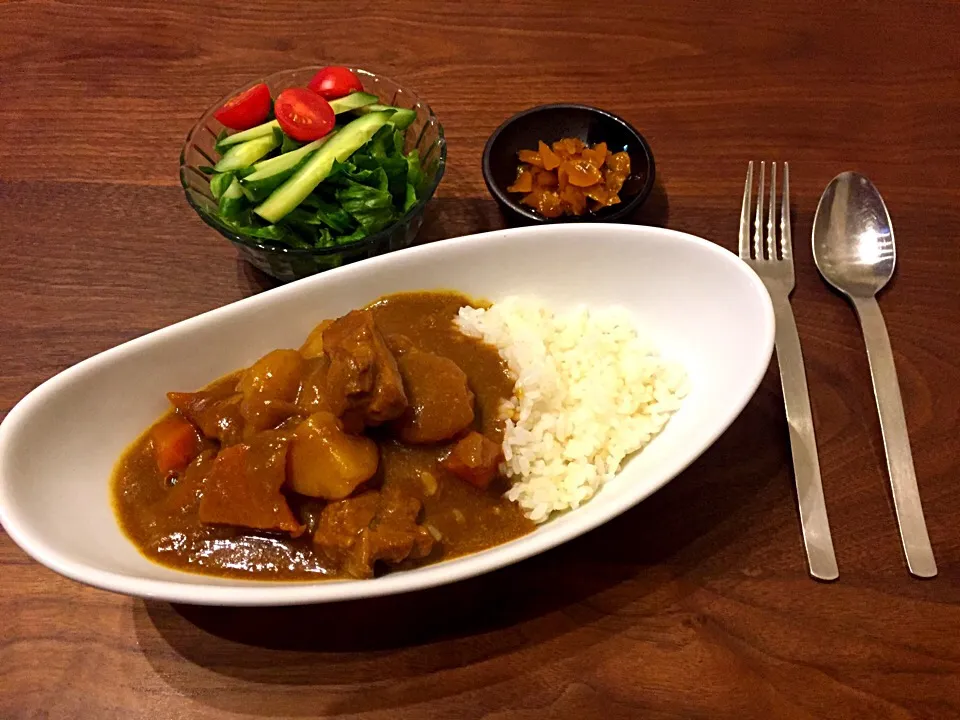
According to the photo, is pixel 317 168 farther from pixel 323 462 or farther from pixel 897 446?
pixel 897 446

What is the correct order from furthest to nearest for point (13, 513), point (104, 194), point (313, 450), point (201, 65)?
point (201, 65)
point (104, 194)
point (313, 450)
point (13, 513)

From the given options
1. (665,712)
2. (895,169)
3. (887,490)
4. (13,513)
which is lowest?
(665,712)

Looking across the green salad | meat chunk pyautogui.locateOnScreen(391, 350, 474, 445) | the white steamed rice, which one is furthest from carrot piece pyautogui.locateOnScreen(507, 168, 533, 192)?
meat chunk pyautogui.locateOnScreen(391, 350, 474, 445)

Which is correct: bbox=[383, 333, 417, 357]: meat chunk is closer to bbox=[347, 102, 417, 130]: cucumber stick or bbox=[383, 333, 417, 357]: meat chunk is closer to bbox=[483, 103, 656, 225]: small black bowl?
bbox=[483, 103, 656, 225]: small black bowl

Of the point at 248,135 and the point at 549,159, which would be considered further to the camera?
the point at 549,159

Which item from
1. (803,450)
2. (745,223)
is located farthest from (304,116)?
(803,450)

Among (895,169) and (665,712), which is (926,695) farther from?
(895,169)

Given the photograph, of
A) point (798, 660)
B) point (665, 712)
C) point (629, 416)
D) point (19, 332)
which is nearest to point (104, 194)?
point (19, 332)
